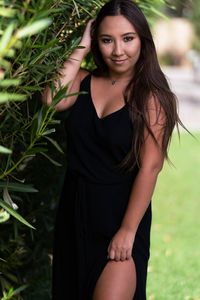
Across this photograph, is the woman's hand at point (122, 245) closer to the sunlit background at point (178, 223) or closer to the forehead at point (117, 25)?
the sunlit background at point (178, 223)

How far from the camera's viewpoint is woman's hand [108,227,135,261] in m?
3.20

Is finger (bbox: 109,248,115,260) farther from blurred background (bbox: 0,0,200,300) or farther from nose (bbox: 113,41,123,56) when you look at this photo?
nose (bbox: 113,41,123,56)

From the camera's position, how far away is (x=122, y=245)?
126 inches

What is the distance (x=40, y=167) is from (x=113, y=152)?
1157 millimetres

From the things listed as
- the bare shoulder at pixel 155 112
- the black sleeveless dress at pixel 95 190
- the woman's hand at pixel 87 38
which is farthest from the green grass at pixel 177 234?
the woman's hand at pixel 87 38

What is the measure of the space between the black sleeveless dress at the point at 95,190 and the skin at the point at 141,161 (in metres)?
0.07

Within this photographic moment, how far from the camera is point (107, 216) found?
10.8 feet

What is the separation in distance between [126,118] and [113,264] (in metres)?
0.63

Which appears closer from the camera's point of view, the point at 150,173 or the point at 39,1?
the point at 39,1

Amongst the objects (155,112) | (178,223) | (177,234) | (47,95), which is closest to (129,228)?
(155,112)

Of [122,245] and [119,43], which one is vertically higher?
[119,43]

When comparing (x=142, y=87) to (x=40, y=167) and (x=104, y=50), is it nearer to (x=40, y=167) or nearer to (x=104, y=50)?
(x=104, y=50)

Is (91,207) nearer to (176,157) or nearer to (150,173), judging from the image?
(150,173)

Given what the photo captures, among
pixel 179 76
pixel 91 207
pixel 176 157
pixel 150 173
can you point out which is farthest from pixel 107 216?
pixel 179 76
